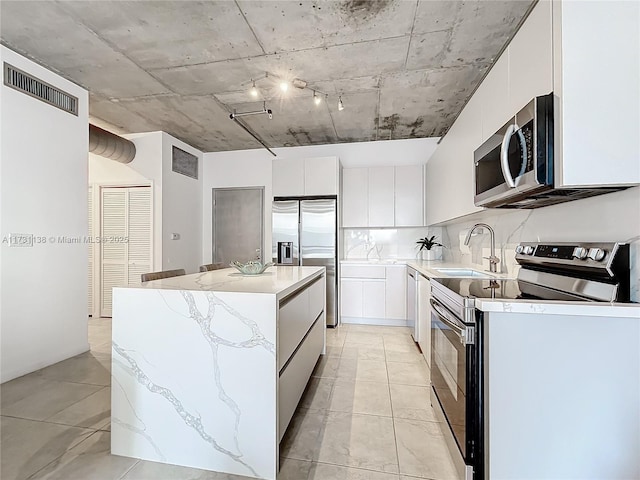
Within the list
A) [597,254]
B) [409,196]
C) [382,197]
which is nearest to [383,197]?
[382,197]

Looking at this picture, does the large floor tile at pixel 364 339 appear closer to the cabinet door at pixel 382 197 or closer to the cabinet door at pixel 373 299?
the cabinet door at pixel 373 299

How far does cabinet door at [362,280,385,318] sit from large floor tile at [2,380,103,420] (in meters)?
2.97

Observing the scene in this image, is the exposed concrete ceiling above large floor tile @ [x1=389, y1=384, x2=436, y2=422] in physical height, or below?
above

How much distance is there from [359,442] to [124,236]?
14.1ft

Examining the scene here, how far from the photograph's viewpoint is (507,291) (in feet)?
5.01

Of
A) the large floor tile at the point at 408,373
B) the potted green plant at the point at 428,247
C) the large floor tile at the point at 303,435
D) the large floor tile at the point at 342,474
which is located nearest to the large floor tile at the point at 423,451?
the large floor tile at the point at 342,474

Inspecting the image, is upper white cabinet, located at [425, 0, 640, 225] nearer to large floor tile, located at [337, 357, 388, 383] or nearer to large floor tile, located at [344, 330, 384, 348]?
large floor tile, located at [337, 357, 388, 383]

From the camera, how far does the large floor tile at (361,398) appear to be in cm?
211

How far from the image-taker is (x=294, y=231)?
4.38m

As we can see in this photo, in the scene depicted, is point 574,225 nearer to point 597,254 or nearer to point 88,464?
point 597,254

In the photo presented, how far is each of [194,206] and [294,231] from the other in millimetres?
1977

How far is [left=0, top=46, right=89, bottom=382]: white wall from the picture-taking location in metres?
2.51

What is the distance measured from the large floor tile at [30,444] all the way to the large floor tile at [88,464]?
6 cm

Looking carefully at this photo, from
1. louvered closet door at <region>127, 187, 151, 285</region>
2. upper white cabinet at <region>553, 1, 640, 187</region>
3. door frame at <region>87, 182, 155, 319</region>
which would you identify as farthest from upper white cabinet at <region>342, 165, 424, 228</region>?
door frame at <region>87, 182, 155, 319</region>
